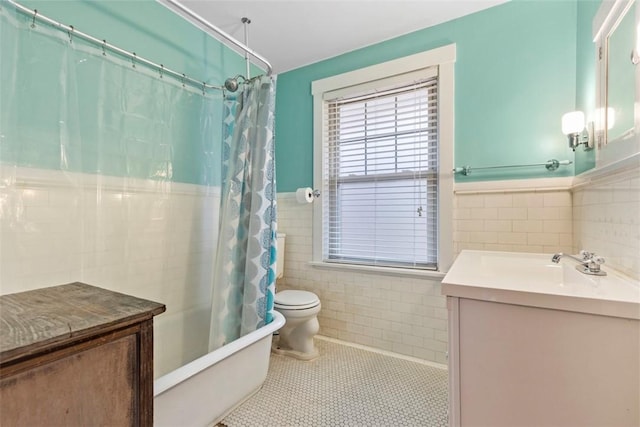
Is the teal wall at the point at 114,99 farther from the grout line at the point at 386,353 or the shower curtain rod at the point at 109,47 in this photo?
the grout line at the point at 386,353

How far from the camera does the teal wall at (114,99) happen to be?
1.23m

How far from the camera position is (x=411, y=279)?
2045 mm

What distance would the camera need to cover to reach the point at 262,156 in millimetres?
1734

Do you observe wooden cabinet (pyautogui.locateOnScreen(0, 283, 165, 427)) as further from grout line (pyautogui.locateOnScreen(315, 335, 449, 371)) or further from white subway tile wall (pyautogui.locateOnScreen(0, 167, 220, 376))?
grout line (pyautogui.locateOnScreen(315, 335, 449, 371))

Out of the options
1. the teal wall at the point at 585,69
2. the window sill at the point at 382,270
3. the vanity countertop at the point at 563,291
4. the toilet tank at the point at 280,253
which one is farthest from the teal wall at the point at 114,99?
the teal wall at the point at 585,69

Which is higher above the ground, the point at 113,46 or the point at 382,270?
the point at 113,46

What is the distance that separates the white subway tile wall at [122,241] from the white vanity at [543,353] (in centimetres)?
165

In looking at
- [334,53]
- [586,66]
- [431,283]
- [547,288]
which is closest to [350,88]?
[334,53]

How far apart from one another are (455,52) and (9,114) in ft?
8.06

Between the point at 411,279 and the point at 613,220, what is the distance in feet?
3.77

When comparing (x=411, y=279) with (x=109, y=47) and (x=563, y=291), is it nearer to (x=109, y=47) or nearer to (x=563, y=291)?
(x=563, y=291)

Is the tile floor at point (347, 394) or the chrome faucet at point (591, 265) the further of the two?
the tile floor at point (347, 394)

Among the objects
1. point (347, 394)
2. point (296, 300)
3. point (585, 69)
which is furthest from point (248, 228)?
point (585, 69)

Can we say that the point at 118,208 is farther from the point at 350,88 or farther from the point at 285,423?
the point at 350,88
